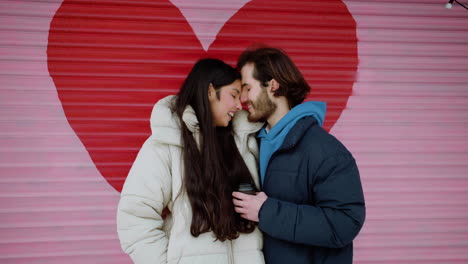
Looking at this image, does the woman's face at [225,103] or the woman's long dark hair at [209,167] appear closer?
the woman's long dark hair at [209,167]

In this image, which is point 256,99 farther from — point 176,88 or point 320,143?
point 176,88

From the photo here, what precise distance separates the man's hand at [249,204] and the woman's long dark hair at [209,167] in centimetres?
7

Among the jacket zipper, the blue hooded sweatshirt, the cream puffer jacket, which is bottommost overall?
the jacket zipper

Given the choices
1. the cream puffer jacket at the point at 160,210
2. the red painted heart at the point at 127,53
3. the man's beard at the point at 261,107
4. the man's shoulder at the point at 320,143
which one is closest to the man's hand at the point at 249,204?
the cream puffer jacket at the point at 160,210

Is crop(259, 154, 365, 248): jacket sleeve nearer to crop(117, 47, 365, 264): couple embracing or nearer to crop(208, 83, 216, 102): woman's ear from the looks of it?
crop(117, 47, 365, 264): couple embracing

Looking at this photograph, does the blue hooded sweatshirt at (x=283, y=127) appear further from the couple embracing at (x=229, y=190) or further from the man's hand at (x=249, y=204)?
the man's hand at (x=249, y=204)

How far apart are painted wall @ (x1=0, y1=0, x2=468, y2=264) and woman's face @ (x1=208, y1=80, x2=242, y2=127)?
879 millimetres

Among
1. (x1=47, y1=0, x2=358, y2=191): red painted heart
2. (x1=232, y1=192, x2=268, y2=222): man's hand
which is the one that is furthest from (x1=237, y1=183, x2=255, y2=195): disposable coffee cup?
(x1=47, y1=0, x2=358, y2=191): red painted heart

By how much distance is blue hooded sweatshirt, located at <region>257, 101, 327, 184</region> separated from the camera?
197 cm

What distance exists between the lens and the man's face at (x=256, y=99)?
2.10 meters

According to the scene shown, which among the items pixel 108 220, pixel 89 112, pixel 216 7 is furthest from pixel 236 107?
pixel 108 220

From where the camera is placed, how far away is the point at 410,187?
9.72ft

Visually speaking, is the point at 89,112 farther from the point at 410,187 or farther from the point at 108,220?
the point at 410,187

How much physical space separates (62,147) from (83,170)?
0.26 meters
